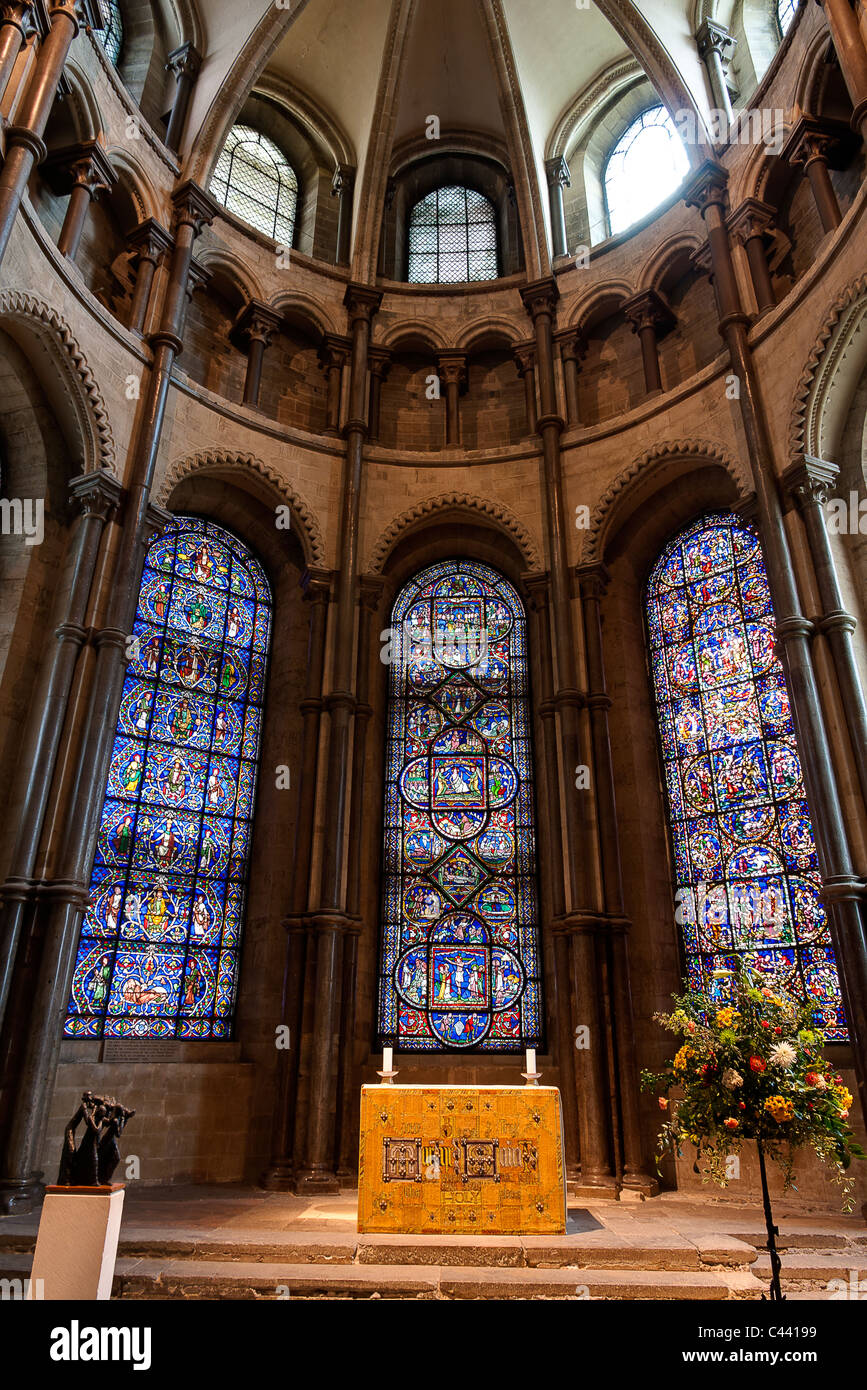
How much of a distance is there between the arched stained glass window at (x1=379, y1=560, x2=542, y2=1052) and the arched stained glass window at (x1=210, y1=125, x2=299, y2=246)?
6389 millimetres

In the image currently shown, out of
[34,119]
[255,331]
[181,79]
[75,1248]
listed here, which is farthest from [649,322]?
[75,1248]

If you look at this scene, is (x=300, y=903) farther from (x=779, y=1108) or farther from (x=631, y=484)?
(x=631, y=484)

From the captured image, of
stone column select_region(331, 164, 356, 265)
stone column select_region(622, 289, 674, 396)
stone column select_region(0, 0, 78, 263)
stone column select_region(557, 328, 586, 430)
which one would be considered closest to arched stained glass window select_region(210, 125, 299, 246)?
stone column select_region(331, 164, 356, 265)

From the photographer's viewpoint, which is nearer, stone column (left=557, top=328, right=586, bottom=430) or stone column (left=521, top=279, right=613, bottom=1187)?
stone column (left=521, top=279, right=613, bottom=1187)

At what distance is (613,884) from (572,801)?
3.41 feet

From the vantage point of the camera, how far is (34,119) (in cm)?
872

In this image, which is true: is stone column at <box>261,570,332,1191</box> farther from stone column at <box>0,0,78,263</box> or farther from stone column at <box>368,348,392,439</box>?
stone column at <box>0,0,78,263</box>

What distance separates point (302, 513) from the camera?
12.1 meters

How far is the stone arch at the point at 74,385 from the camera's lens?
931 cm

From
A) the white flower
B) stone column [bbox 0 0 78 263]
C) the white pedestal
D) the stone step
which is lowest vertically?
the stone step

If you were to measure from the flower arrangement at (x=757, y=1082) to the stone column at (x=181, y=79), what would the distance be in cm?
1298

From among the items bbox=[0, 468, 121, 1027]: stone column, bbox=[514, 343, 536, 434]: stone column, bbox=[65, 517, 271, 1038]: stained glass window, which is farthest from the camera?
bbox=[514, 343, 536, 434]: stone column

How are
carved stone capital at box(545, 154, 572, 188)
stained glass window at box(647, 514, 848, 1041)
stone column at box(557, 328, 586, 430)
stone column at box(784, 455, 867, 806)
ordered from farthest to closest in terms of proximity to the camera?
carved stone capital at box(545, 154, 572, 188), stone column at box(557, 328, 586, 430), stained glass window at box(647, 514, 848, 1041), stone column at box(784, 455, 867, 806)

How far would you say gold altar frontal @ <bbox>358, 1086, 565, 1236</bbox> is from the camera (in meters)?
6.69
